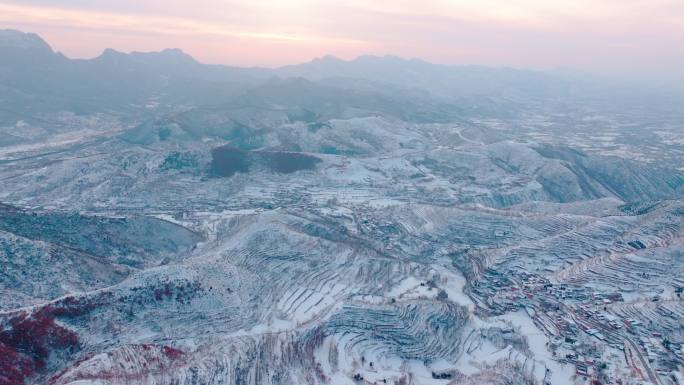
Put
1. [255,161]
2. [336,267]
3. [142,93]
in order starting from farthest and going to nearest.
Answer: [142,93], [255,161], [336,267]

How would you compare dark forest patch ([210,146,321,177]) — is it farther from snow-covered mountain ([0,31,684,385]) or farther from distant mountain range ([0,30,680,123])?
distant mountain range ([0,30,680,123])

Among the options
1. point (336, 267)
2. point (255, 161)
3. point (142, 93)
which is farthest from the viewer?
point (142, 93)

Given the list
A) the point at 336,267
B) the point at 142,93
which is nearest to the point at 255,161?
the point at 336,267

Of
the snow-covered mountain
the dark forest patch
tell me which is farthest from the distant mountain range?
the dark forest patch

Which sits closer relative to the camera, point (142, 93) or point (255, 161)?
point (255, 161)

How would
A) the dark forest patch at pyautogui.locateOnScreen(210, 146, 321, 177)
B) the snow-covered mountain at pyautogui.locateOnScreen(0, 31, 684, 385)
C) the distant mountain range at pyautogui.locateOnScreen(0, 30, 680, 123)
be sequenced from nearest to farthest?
the snow-covered mountain at pyautogui.locateOnScreen(0, 31, 684, 385)
the dark forest patch at pyautogui.locateOnScreen(210, 146, 321, 177)
the distant mountain range at pyautogui.locateOnScreen(0, 30, 680, 123)

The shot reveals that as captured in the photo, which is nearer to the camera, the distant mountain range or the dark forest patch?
the dark forest patch

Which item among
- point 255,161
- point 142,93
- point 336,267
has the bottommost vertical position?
point 142,93

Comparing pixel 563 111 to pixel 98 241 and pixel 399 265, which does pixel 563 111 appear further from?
pixel 98 241

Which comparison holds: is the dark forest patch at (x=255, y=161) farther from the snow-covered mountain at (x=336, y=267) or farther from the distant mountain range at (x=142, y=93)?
the distant mountain range at (x=142, y=93)

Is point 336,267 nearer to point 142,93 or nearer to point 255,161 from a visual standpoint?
point 255,161

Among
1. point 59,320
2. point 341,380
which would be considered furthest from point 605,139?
point 59,320
